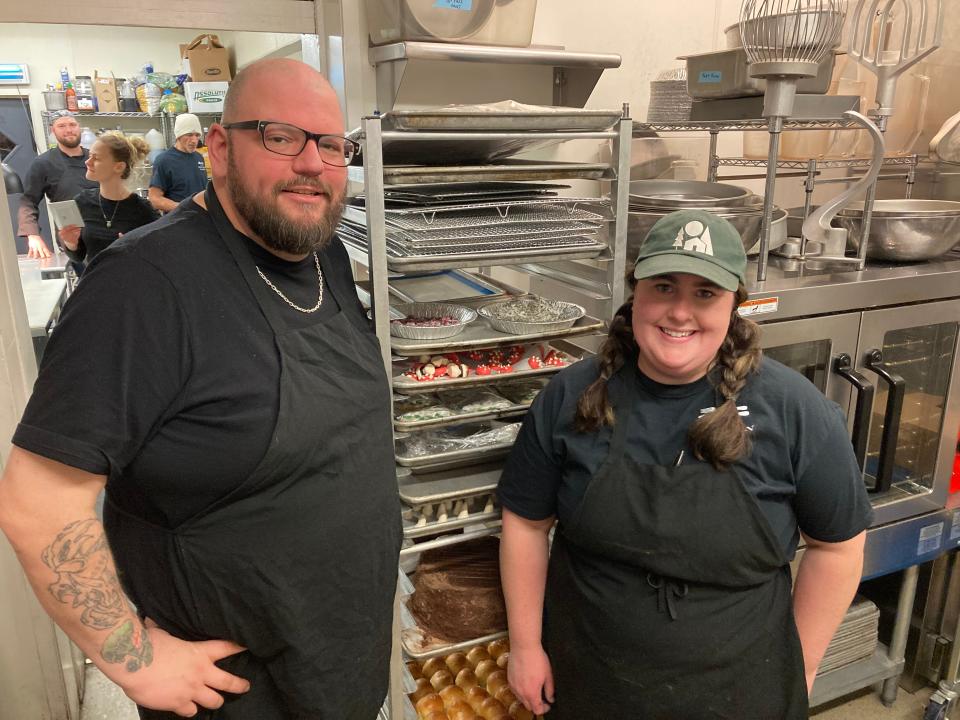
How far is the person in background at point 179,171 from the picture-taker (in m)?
4.16

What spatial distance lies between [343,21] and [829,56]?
1.34 meters

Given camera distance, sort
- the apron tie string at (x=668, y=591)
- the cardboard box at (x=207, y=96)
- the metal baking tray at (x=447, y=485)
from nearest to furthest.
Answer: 1. the apron tie string at (x=668, y=591)
2. the metal baking tray at (x=447, y=485)
3. the cardboard box at (x=207, y=96)

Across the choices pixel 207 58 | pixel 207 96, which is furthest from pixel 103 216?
pixel 207 96

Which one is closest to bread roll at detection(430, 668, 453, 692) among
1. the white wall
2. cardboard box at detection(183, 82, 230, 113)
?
cardboard box at detection(183, 82, 230, 113)

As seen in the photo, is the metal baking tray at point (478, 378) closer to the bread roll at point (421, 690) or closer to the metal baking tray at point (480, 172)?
the metal baking tray at point (480, 172)

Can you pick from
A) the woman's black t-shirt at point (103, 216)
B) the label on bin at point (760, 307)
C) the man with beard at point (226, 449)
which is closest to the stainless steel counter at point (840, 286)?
the label on bin at point (760, 307)

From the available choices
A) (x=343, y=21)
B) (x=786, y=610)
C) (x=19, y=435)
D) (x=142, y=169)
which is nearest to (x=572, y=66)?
(x=343, y=21)

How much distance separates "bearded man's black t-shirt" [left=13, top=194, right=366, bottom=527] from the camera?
96cm

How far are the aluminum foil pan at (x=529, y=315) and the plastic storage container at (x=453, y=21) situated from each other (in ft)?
2.26

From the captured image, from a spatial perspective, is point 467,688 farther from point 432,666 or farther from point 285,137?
point 285,137

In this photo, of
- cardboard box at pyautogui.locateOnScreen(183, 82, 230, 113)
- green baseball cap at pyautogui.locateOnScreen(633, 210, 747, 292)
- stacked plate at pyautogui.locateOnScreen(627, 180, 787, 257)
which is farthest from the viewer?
cardboard box at pyautogui.locateOnScreen(183, 82, 230, 113)

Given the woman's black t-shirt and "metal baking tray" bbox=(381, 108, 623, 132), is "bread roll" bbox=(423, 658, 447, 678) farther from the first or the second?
the woman's black t-shirt

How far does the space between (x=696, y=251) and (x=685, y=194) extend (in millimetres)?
877

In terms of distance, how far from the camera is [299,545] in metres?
1.20
